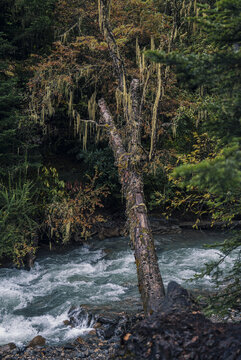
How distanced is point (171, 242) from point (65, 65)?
711 centimetres

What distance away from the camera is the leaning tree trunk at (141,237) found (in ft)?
16.7

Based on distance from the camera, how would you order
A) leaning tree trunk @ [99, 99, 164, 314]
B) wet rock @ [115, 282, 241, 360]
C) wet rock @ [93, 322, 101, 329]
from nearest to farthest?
wet rock @ [115, 282, 241, 360] → leaning tree trunk @ [99, 99, 164, 314] → wet rock @ [93, 322, 101, 329]

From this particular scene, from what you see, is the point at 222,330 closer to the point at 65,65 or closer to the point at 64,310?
the point at 64,310

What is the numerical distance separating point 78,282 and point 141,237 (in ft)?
9.78

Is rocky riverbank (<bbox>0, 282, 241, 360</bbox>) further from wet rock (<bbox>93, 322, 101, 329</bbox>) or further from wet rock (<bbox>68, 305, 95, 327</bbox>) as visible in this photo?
wet rock (<bbox>68, 305, 95, 327</bbox>)

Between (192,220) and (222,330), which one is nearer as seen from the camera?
(222,330)

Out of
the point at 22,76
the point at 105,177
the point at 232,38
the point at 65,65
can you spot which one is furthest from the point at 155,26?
the point at 232,38

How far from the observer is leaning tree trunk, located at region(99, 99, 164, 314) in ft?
16.7

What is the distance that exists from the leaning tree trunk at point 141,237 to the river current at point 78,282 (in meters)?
1.43

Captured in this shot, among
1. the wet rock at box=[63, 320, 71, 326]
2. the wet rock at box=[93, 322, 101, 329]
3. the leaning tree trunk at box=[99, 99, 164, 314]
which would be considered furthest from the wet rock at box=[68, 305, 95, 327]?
the leaning tree trunk at box=[99, 99, 164, 314]

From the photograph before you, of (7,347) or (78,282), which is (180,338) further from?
(78,282)

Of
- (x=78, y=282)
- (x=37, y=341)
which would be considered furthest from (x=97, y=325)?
(x=78, y=282)

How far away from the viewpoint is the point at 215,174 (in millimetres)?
2381

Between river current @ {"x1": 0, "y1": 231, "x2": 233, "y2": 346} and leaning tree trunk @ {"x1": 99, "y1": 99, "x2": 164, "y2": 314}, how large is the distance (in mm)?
1429
